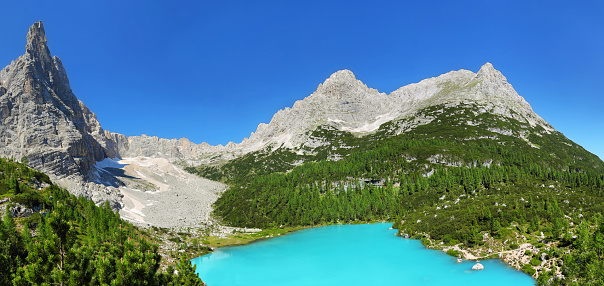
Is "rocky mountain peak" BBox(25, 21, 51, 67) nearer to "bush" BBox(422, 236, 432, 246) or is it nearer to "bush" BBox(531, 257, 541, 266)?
"bush" BBox(422, 236, 432, 246)

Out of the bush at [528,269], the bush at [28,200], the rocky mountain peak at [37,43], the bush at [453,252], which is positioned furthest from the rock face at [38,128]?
the bush at [528,269]

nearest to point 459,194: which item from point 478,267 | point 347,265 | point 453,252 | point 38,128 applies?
point 453,252

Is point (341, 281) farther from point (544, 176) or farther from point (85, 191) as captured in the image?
point (85, 191)

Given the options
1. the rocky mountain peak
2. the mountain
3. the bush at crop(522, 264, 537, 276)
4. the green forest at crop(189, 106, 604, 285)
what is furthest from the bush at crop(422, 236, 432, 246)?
the rocky mountain peak

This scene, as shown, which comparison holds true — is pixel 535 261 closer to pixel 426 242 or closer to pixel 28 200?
pixel 426 242

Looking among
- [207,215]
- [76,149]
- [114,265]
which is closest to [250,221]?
[207,215]
